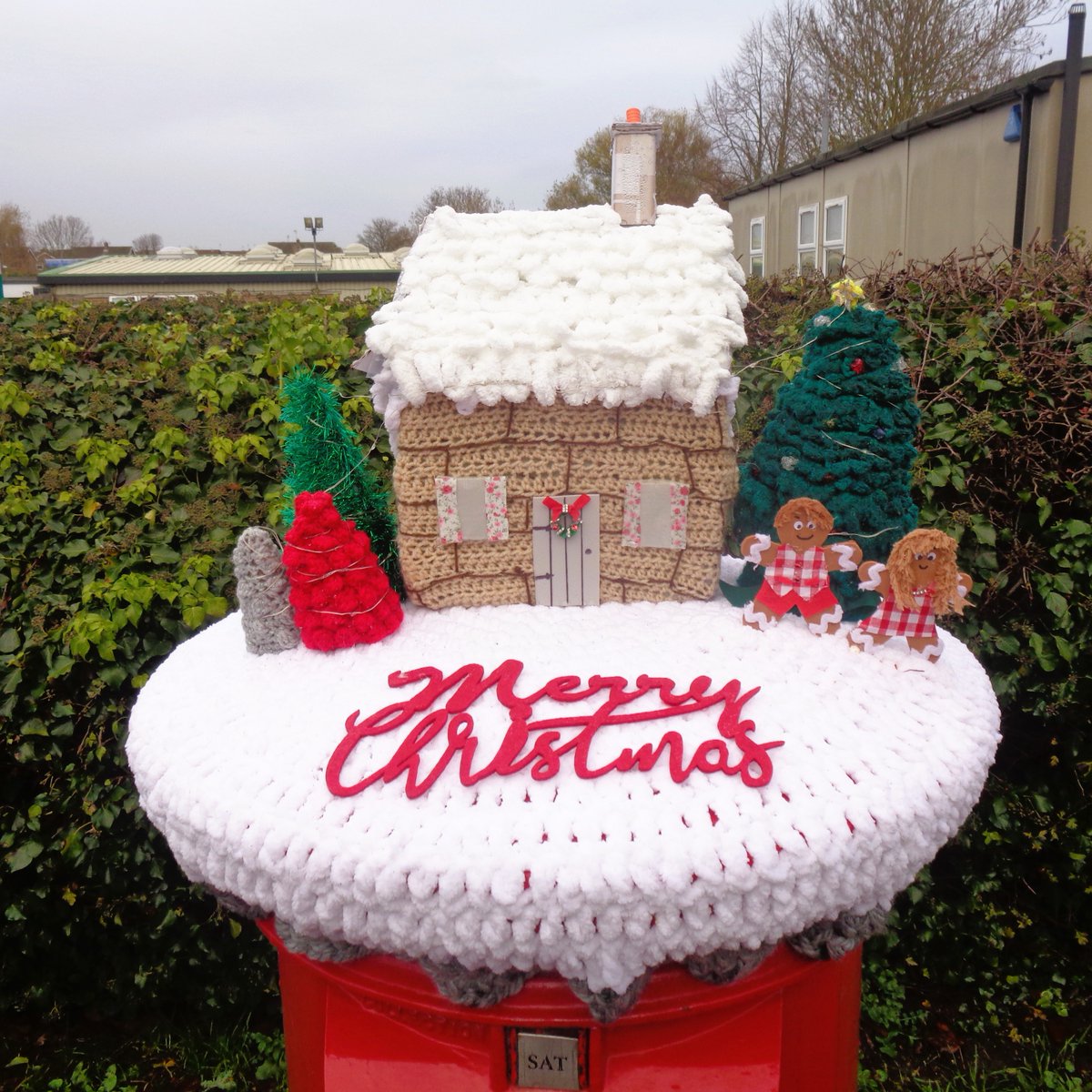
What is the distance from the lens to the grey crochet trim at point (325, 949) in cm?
111

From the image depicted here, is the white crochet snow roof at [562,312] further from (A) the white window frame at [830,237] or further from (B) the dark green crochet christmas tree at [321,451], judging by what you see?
(A) the white window frame at [830,237]

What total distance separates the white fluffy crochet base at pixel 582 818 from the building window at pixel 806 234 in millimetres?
10007

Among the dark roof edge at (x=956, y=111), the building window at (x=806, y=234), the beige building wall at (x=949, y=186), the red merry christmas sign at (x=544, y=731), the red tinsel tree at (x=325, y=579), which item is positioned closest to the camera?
the red merry christmas sign at (x=544, y=731)

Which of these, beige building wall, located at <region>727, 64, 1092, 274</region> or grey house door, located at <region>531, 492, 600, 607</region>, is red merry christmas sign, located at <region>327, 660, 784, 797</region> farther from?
beige building wall, located at <region>727, 64, 1092, 274</region>

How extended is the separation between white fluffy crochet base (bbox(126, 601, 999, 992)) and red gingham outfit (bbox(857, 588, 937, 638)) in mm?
36

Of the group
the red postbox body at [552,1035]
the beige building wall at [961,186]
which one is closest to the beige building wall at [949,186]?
the beige building wall at [961,186]

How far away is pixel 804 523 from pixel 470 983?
0.83 m

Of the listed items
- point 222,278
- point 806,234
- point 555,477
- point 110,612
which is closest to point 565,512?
point 555,477

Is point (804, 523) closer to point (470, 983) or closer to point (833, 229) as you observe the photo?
point (470, 983)

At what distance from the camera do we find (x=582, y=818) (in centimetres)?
103

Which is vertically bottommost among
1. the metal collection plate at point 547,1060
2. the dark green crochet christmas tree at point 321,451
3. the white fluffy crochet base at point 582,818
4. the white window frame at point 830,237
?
the metal collection plate at point 547,1060

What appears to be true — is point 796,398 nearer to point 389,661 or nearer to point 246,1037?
point 389,661

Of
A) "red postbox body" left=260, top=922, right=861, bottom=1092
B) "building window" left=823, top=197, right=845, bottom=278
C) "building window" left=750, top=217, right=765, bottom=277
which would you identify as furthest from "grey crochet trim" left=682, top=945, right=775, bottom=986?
"building window" left=750, top=217, right=765, bottom=277

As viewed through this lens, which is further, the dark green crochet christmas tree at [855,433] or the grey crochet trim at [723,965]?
the dark green crochet christmas tree at [855,433]
